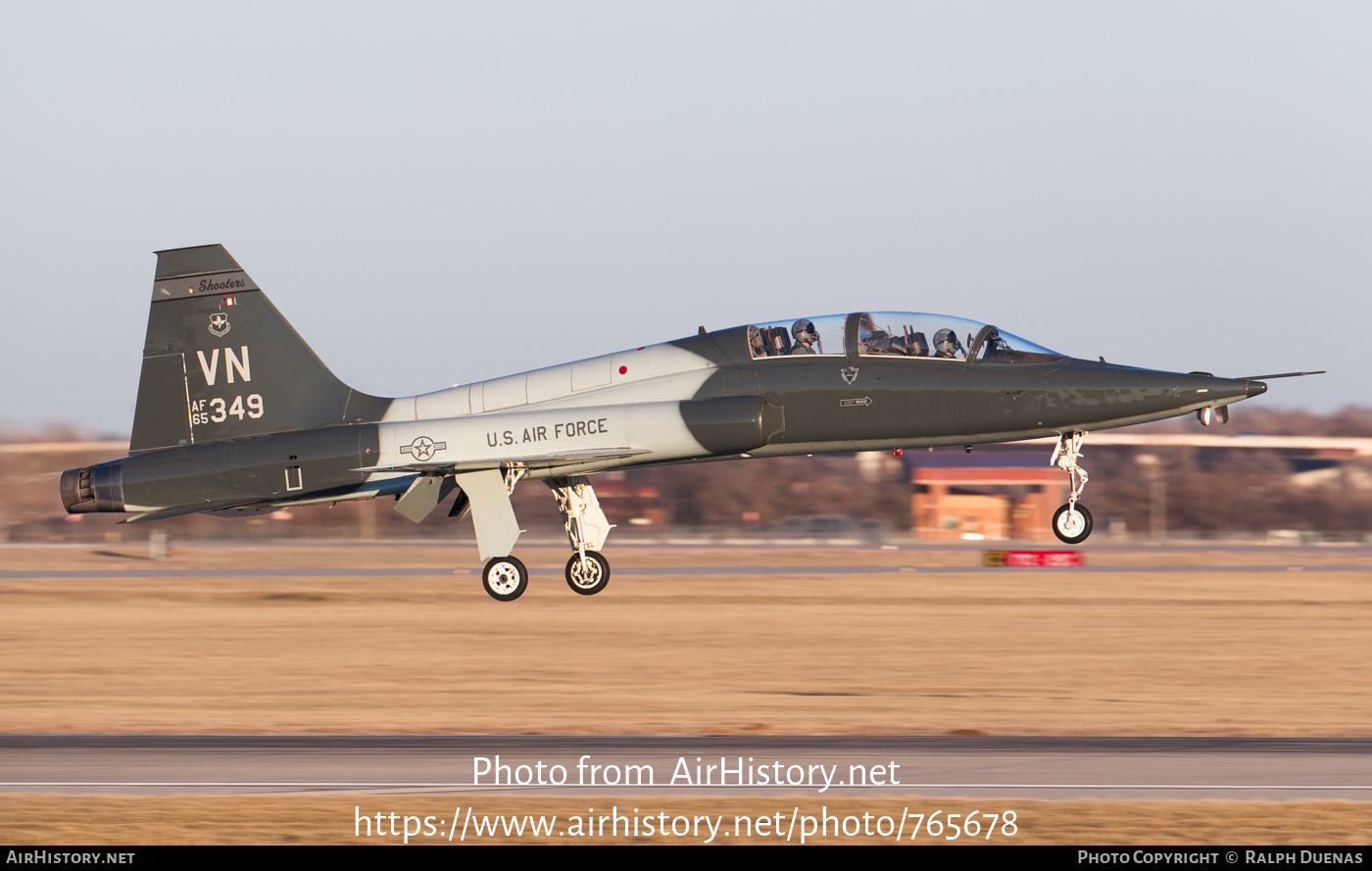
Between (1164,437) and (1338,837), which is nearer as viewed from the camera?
(1338,837)

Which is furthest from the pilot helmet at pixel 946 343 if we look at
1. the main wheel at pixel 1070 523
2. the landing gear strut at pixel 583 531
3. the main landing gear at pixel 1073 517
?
the landing gear strut at pixel 583 531

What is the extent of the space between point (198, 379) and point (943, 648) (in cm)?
2377

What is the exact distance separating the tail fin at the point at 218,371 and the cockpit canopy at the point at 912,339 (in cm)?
781

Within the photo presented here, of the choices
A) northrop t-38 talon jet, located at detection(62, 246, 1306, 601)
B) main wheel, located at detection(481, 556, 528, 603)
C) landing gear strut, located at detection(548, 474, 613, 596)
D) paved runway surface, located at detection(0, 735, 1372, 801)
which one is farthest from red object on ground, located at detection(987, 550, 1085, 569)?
main wheel, located at detection(481, 556, 528, 603)

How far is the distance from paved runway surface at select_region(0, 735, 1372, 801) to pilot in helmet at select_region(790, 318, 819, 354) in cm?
690

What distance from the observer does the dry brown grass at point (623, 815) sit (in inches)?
734

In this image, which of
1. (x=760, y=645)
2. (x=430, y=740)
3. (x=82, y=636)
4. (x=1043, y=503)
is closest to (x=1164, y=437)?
(x=1043, y=503)

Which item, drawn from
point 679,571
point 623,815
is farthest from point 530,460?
point 679,571

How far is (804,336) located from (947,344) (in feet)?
7.47

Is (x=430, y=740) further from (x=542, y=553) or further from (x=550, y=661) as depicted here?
(x=542, y=553)

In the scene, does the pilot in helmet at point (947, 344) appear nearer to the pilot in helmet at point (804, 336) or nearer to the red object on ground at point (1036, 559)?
the pilot in helmet at point (804, 336)

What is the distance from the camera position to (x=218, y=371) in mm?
24969

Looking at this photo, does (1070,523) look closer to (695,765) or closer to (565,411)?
(695,765)

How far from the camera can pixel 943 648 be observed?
134ft
